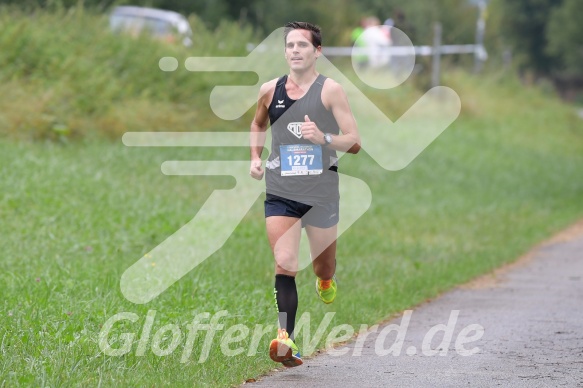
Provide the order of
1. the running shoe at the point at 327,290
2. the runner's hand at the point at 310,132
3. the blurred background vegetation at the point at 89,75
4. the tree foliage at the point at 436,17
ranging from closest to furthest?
the runner's hand at the point at 310,132
the running shoe at the point at 327,290
the blurred background vegetation at the point at 89,75
the tree foliage at the point at 436,17

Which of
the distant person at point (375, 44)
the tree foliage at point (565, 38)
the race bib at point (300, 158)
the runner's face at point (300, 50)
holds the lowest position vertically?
the tree foliage at point (565, 38)

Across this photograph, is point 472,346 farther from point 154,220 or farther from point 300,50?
point 154,220

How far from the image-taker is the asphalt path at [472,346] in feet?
22.4

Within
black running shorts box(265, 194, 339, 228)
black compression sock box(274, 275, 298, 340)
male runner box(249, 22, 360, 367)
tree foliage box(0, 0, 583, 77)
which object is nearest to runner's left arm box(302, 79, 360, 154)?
male runner box(249, 22, 360, 367)

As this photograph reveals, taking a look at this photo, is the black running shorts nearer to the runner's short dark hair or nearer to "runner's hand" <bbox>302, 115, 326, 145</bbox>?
"runner's hand" <bbox>302, 115, 326, 145</bbox>

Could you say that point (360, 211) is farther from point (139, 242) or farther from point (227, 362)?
point (227, 362)

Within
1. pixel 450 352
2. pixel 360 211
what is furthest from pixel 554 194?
pixel 450 352

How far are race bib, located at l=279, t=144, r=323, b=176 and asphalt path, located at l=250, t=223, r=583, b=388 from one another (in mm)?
1236

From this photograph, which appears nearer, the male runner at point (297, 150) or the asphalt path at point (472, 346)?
the asphalt path at point (472, 346)

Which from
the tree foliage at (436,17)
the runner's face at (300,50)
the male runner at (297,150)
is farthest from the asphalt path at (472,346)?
the tree foliage at (436,17)

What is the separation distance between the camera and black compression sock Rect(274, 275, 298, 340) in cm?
711

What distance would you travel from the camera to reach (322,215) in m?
7.42

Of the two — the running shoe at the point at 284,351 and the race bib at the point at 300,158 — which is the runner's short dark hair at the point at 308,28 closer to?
the race bib at the point at 300,158

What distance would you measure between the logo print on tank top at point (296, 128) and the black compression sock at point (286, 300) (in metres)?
0.89
